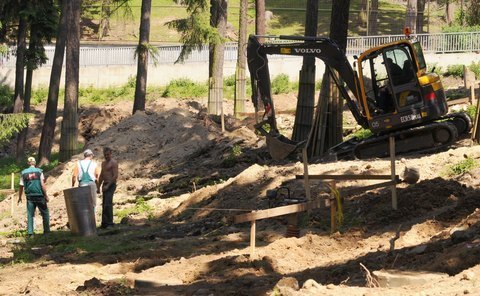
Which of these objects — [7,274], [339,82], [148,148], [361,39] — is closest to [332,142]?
[339,82]

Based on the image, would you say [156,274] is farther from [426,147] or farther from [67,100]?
[67,100]

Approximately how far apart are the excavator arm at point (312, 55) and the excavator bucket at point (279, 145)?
0.83 ft

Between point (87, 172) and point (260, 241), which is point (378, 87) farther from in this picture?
point (260, 241)

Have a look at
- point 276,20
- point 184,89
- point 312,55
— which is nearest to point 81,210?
point 312,55

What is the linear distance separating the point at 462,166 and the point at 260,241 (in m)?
4.87

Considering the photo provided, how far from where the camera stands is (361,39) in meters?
54.0

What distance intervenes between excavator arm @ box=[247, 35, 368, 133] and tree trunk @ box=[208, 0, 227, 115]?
13.0 meters

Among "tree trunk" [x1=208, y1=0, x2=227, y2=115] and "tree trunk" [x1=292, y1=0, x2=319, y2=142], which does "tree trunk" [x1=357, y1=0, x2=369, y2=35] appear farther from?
"tree trunk" [x1=292, y1=0, x2=319, y2=142]

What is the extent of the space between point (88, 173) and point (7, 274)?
4499mm

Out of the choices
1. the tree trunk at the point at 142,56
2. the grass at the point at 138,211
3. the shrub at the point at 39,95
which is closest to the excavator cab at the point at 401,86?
the grass at the point at 138,211

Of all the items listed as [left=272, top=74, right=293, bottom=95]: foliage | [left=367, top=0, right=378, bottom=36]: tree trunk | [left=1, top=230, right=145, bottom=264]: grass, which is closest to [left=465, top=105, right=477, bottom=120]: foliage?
[left=1, top=230, right=145, bottom=264]: grass

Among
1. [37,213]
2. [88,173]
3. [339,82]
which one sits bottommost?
[37,213]

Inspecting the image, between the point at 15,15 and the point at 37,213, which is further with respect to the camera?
the point at 15,15

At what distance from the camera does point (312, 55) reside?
25.7 m
